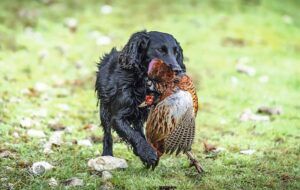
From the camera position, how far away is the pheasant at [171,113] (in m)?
6.13

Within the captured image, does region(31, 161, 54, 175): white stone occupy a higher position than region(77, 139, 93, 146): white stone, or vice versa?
region(77, 139, 93, 146): white stone

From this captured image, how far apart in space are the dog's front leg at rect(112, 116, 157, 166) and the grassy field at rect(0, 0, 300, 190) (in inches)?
9.1

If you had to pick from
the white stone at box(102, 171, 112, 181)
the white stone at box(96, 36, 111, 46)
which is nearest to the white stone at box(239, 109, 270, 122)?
the white stone at box(102, 171, 112, 181)

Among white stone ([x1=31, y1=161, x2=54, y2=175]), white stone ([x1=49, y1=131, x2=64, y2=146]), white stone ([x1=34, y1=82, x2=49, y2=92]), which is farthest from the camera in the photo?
white stone ([x1=34, y1=82, x2=49, y2=92])

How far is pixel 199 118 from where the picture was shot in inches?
401

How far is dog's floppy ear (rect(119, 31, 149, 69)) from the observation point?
674 centimetres

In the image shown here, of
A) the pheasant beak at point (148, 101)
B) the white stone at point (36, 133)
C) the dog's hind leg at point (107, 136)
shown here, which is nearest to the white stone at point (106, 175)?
the pheasant beak at point (148, 101)

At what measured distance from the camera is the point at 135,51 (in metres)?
6.74

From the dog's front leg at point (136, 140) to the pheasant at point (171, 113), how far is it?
89mm

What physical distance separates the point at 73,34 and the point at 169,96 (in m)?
11.1

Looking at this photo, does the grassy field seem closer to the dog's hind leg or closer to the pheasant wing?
the dog's hind leg

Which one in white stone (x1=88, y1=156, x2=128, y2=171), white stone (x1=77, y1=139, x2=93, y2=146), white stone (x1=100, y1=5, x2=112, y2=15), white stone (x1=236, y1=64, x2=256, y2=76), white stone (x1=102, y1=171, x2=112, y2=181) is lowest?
white stone (x1=102, y1=171, x2=112, y2=181)

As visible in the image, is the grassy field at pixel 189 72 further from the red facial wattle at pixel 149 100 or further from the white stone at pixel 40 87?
the red facial wattle at pixel 149 100

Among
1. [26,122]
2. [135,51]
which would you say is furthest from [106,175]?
[26,122]
